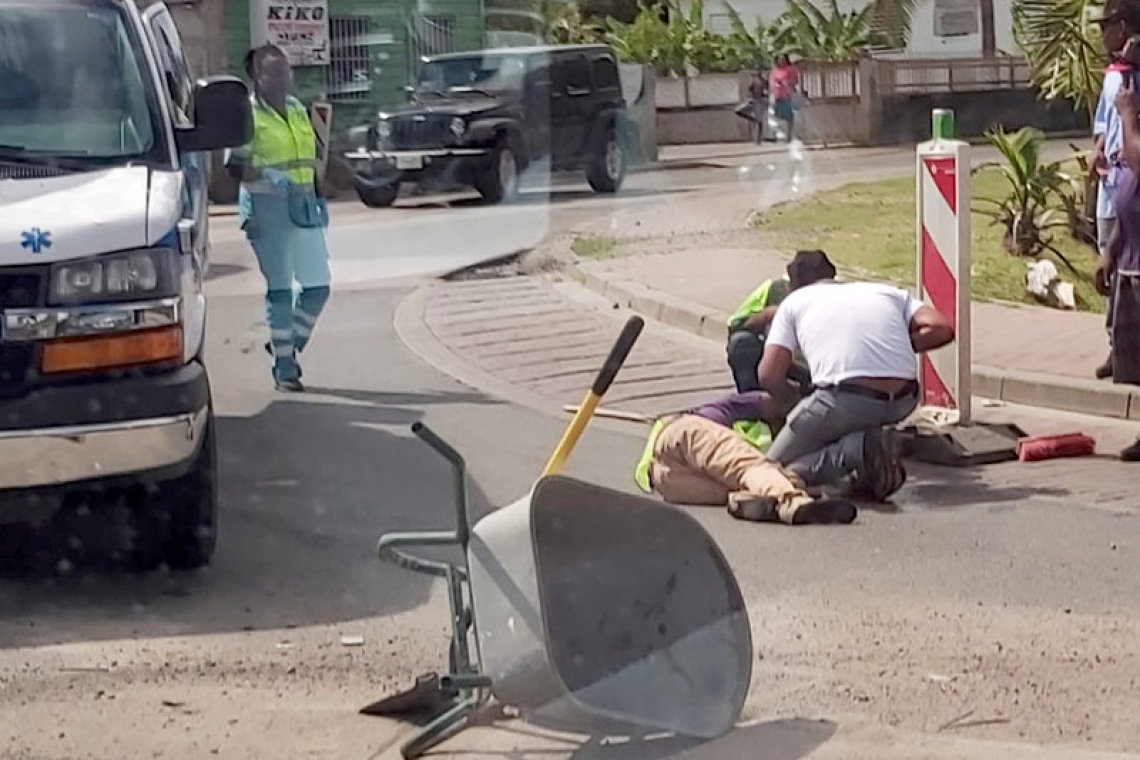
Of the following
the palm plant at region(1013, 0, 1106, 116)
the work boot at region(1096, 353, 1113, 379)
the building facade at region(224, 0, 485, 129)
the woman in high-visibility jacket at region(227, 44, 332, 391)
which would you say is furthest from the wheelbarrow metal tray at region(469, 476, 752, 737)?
the building facade at region(224, 0, 485, 129)

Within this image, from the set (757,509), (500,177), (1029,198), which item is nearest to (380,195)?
(500,177)

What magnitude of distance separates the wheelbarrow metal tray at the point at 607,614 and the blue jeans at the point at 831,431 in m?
2.85

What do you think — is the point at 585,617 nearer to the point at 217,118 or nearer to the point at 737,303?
the point at 217,118

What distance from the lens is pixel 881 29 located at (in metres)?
34.4

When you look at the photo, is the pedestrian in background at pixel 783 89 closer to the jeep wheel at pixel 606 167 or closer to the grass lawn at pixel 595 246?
the jeep wheel at pixel 606 167

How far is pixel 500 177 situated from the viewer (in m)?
23.5

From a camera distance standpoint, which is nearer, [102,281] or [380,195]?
→ [102,281]

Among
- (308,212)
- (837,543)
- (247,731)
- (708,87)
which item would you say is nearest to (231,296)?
(308,212)

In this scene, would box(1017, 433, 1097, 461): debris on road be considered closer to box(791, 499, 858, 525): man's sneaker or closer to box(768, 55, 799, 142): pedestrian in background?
box(791, 499, 858, 525): man's sneaker

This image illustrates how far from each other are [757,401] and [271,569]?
2331 millimetres

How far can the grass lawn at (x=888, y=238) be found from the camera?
14.2m

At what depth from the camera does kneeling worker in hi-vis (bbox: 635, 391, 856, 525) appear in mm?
7727

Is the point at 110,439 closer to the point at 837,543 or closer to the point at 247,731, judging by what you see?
the point at 247,731

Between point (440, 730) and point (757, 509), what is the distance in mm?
2898
